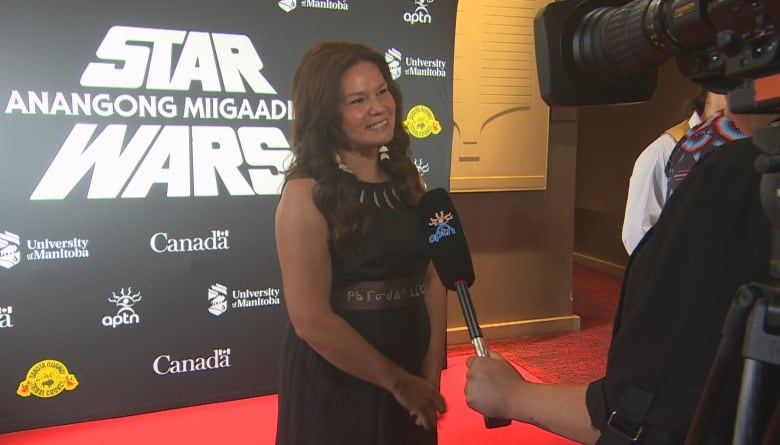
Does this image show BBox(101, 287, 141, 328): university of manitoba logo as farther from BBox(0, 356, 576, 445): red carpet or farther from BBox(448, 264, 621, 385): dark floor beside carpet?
BBox(448, 264, 621, 385): dark floor beside carpet

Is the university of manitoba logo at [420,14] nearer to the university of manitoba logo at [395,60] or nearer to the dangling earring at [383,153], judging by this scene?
the university of manitoba logo at [395,60]

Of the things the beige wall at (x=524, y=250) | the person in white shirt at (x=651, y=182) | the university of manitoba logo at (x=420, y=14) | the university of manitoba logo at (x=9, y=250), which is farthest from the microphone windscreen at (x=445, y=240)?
the beige wall at (x=524, y=250)

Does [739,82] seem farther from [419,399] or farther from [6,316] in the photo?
[6,316]

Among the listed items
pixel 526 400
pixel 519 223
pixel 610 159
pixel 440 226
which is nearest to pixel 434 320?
pixel 440 226

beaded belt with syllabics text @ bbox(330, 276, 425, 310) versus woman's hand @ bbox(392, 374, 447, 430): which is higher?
beaded belt with syllabics text @ bbox(330, 276, 425, 310)

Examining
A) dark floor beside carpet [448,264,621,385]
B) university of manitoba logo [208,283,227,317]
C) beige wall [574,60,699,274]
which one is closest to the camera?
university of manitoba logo [208,283,227,317]

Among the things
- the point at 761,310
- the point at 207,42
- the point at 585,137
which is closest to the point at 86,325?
the point at 207,42

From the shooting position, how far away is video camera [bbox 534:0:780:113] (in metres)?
0.58

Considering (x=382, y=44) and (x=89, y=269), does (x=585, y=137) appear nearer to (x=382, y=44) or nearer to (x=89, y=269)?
(x=382, y=44)

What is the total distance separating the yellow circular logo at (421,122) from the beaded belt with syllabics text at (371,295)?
4.57ft

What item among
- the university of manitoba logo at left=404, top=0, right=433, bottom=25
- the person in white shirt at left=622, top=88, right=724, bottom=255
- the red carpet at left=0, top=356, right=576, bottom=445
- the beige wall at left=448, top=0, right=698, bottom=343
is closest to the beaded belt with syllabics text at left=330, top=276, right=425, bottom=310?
the person in white shirt at left=622, top=88, right=724, bottom=255

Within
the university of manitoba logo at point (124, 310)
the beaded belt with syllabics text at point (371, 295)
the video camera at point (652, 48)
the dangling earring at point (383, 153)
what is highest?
the video camera at point (652, 48)

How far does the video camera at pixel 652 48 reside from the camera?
0.58 meters

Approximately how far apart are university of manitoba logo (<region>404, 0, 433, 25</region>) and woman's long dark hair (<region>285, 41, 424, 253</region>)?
118 cm
